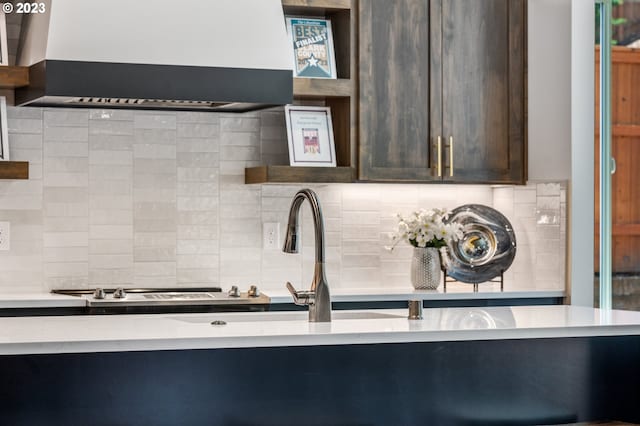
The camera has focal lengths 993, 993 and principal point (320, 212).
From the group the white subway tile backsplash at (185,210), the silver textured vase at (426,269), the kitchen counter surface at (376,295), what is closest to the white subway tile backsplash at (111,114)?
the white subway tile backsplash at (185,210)

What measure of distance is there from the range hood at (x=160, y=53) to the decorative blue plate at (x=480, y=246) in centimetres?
131

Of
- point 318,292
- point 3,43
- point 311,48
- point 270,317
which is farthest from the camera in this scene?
point 311,48

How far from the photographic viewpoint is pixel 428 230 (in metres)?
4.55

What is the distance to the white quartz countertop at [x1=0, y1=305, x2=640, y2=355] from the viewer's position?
2.46m

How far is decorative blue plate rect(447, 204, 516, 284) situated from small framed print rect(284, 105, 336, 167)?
2.37 feet

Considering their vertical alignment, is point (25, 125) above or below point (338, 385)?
above

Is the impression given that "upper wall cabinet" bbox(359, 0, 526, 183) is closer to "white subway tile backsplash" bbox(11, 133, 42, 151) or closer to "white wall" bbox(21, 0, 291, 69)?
"white wall" bbox(21, 0, 291, 69)

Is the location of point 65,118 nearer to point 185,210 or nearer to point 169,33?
point 185,210

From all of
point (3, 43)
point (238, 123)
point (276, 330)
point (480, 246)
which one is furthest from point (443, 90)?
point (276, 330)

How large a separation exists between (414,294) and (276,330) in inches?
73.5

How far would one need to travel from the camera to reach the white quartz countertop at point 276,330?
2457mm

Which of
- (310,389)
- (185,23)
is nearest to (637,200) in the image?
(185,23)

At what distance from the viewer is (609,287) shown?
4.73 meters

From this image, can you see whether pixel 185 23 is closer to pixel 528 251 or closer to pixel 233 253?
pixel 233 253
